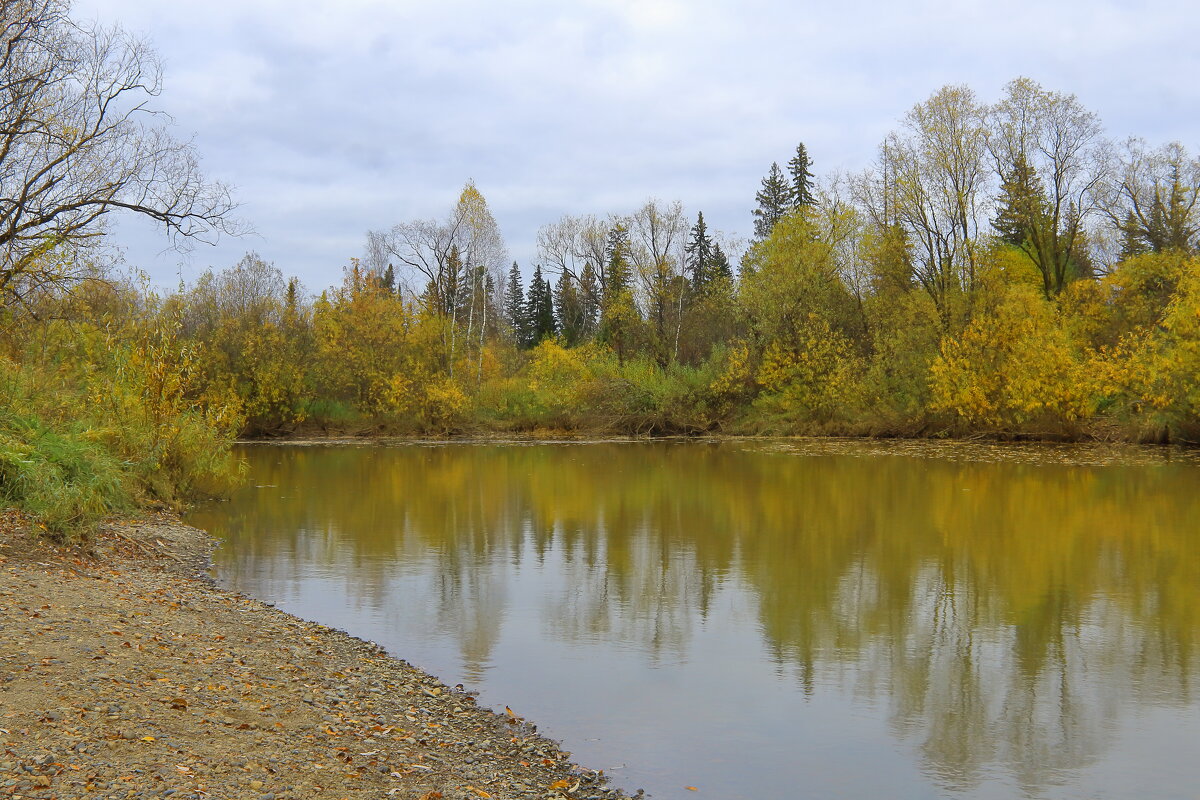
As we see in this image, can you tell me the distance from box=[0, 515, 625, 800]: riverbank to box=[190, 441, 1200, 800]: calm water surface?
638 mm

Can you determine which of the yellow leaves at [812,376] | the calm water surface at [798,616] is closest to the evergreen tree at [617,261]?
the yellow leaves at [812,376]

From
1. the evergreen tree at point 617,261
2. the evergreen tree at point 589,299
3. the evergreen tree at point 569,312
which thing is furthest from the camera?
the evergreen tree at point 569,312

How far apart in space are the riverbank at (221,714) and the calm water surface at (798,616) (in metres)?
0.64

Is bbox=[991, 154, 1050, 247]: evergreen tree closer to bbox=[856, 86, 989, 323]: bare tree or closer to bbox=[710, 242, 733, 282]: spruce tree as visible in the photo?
bbox=[856, 86, 989, 323]: bare tree

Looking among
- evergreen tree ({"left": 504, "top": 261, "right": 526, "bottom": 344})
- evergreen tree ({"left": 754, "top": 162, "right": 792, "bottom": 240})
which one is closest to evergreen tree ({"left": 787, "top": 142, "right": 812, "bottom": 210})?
evergreen tree ({"left": 754, "top": 162, "right": 792, "bottom": 240})

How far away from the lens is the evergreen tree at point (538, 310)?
75794 millimetres

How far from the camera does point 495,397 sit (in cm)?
4556

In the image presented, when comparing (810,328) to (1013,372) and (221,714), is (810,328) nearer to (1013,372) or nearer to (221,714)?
(1013,372)

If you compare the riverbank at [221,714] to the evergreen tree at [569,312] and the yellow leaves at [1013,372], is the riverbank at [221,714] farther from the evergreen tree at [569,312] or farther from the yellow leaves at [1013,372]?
the evergreen tree at [569,312]

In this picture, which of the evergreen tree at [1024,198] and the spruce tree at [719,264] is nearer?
the evergreen tree at [1024,198]

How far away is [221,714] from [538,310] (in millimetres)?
74746

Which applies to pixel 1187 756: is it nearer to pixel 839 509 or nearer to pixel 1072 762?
pixel 1072 762

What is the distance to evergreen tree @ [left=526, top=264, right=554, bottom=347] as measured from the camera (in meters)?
75.8

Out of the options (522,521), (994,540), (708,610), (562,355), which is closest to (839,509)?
(994,540)
